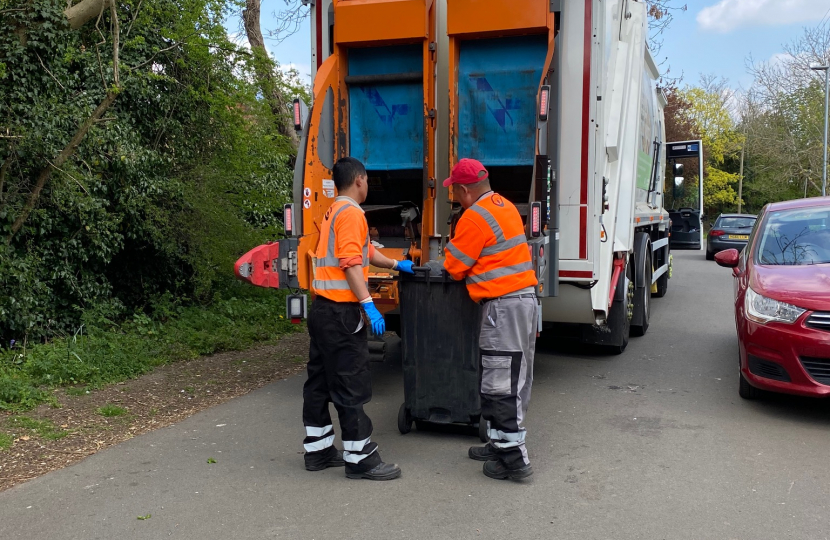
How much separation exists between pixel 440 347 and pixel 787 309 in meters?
2.42

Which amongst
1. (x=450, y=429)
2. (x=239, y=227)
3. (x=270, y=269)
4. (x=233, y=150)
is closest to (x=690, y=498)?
(x=450, y=429)

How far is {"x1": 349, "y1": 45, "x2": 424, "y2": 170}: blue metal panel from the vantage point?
593 cm

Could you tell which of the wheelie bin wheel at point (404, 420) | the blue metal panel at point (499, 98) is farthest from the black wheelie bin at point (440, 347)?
the blue metal panel at point (499, 98)

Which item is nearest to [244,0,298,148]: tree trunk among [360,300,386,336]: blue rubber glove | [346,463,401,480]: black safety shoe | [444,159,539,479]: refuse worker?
[444,159,539,479]: refuse worker

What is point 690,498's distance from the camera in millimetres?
3689

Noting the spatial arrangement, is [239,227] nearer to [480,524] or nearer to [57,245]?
[57,245]

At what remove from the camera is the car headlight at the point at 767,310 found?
481cm

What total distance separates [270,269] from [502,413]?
7.52ft

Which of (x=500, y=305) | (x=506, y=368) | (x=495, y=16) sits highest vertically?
(x=495, y=16)

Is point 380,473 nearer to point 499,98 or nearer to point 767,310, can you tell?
point 767,310

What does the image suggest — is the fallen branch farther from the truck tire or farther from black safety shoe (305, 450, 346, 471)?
the truck tire

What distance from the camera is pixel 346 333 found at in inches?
157

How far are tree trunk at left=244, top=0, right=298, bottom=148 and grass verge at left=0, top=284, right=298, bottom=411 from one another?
8.20 ft

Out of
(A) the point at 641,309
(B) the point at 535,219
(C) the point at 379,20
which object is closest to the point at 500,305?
(B) the point at 535,219
